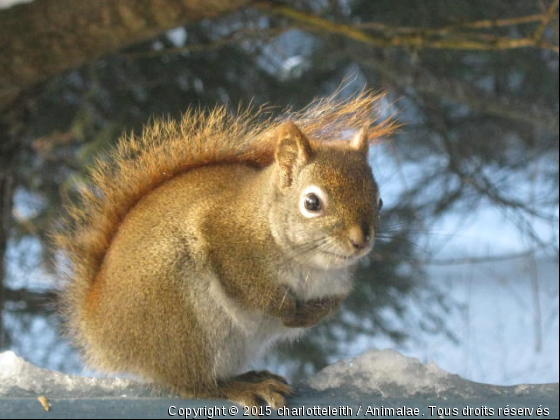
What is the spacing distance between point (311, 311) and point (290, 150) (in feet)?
0.78

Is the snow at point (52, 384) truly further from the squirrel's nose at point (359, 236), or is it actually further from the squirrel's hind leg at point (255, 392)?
the squirrel's nose at point (359, 236)

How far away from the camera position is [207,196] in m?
1.06

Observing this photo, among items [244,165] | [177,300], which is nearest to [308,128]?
[244,165]

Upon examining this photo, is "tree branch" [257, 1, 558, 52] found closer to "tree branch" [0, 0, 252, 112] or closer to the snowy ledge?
"tree branch" [0, 0, 252, 112]

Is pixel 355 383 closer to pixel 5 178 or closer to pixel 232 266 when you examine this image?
pixel 232 266

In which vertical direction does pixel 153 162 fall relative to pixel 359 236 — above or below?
above

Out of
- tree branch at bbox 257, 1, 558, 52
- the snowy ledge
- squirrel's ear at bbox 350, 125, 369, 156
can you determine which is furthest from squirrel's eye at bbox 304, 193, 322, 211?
tree branch at bbox 257, 1, 558, 52

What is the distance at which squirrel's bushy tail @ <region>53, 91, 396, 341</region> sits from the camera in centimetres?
114

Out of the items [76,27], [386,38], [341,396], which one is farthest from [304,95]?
[341,396]

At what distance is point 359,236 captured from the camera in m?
0.91

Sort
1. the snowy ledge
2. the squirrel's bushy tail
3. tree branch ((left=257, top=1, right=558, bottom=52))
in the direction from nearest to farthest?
the snowy ledge → the squirrel's bushy tail → tree branch ((left=257, top=1, right=558, bottom=52))

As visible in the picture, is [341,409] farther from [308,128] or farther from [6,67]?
[6,67]

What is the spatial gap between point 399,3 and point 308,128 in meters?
0.98

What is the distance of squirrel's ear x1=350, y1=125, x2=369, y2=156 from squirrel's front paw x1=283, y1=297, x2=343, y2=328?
227mm
